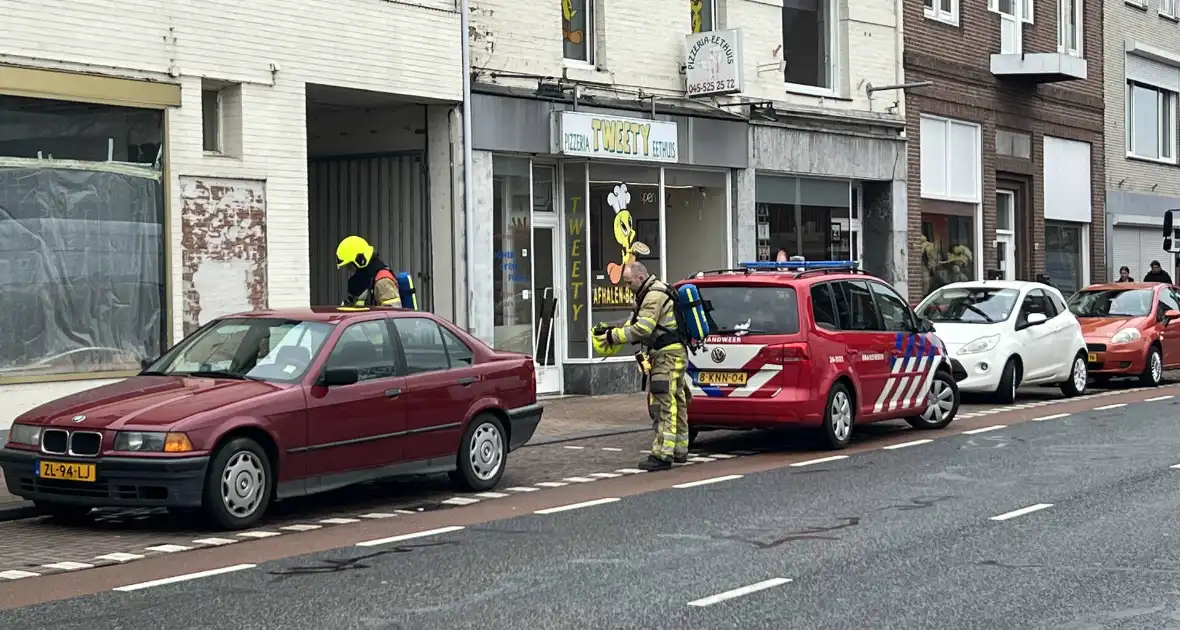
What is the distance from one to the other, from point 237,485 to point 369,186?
10.3m

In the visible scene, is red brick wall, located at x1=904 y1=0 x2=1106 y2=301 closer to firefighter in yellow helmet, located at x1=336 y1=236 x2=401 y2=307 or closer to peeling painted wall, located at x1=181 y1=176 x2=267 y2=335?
peeling painted wall, located at x1=181 y1=176 x2=267 y2=335

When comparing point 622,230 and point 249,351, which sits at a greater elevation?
point 622,230

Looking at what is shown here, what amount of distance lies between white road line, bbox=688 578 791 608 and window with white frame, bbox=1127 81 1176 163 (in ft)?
98.4

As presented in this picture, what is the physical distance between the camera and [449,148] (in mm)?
18594

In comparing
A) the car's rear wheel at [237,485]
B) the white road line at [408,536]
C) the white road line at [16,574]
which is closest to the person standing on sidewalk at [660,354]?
the white road line at [408,536]

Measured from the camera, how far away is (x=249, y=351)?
420 inches

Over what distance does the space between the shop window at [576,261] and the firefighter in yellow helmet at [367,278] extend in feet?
20.1

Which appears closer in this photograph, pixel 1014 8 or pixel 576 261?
pixel 576 261

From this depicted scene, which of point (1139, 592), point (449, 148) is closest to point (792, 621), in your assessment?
point (1139, 592)

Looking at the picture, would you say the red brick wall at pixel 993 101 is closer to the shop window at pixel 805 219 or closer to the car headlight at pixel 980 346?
the shop window at pixel 805 219

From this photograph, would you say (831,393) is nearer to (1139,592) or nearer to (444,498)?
(444,498)

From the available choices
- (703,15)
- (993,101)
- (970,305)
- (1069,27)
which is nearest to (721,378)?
(970,305)

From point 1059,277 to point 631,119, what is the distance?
15287 mm

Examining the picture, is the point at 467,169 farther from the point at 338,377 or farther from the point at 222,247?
the point at 338,377
